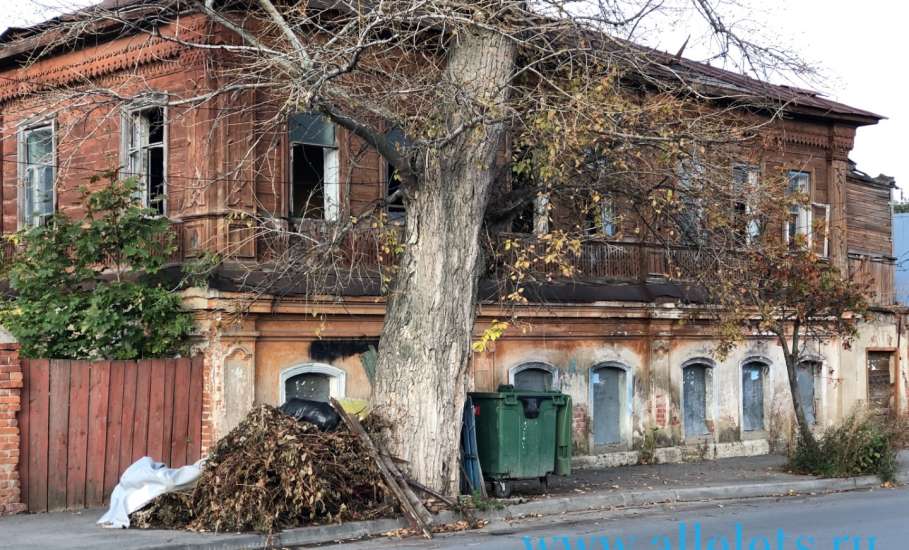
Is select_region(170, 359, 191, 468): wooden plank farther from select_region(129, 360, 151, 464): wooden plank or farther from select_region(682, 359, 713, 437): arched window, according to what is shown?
select_region(682, 359, 713, 437): arched window

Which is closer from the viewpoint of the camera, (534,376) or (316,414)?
(316,414)

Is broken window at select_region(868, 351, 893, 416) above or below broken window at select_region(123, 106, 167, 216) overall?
below

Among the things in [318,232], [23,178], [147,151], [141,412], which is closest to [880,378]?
[318,232]

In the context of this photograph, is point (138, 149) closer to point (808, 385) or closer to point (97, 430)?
point (97, 430)

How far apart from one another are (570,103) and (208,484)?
18.8 feet

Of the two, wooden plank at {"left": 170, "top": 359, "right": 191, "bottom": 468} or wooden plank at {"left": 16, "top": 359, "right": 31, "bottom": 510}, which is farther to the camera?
wooden plank at {"left": 170, "top": 359, "right": 191, "bottom": 468}

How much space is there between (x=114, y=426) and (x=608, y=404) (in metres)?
8.87

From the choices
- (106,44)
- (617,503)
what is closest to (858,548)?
(617,503)

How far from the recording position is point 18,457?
13.9 m

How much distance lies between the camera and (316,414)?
1389 centimetres

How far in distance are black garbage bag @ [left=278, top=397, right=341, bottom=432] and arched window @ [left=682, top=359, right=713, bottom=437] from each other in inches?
368

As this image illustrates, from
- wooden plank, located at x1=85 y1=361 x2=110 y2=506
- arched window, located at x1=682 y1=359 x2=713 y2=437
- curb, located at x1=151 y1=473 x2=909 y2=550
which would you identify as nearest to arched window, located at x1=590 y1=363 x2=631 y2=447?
arched window, located at x1=682 y1=359 x2=713 y2=437

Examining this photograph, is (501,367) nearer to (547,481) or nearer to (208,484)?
(547,481)

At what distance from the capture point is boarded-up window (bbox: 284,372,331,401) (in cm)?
1655
